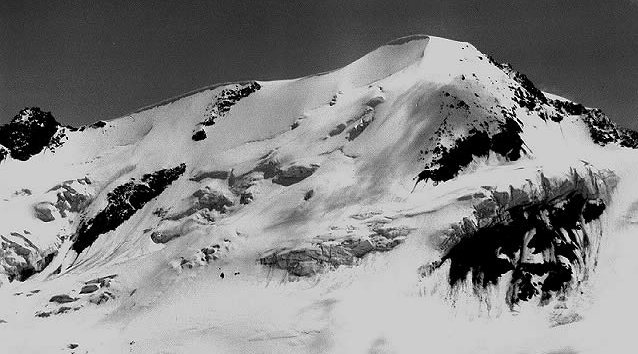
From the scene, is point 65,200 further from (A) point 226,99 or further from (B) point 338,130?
(B) point 338,130

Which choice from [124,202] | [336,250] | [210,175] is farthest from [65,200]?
[336,250]

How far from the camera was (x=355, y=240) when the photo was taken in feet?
343

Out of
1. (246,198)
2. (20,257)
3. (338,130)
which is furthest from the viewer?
(20,257)

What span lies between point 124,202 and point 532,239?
6702 cm

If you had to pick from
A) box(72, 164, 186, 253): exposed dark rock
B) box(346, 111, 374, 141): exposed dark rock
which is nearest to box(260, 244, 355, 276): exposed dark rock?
box(346, 111, 374, 141): exposed dark rock

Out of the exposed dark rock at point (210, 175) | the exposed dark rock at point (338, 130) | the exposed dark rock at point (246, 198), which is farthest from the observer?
the exposed dark rock at point (210, 175)

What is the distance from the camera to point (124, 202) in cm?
14188

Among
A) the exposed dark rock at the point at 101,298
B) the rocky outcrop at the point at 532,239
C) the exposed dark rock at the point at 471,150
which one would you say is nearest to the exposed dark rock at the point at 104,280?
the exposed dark rock at the point at 101,298

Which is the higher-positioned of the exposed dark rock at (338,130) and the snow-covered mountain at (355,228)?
the exposed dark rock at (338,130)

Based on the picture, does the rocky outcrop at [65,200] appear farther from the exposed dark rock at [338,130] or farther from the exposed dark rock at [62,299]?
the exposed dark rock at [338,130]

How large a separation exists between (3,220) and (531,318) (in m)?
83.3

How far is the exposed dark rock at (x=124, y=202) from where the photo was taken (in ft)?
454

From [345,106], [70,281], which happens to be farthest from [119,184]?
[345,106]

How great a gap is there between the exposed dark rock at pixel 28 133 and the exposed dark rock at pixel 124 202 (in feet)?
95.4
